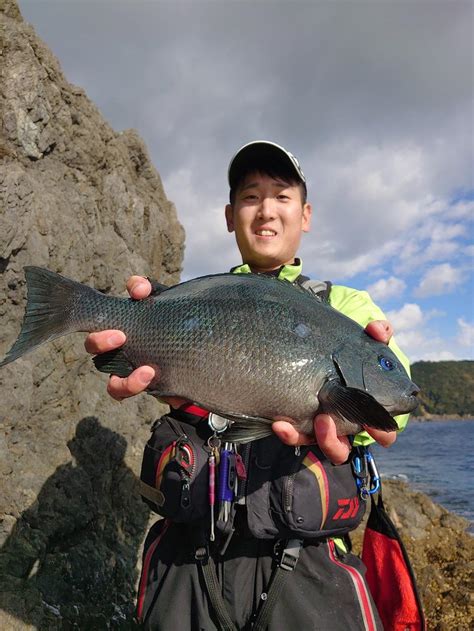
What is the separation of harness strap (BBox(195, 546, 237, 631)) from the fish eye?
157cm

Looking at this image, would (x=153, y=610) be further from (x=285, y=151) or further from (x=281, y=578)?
(x=285, y=151)

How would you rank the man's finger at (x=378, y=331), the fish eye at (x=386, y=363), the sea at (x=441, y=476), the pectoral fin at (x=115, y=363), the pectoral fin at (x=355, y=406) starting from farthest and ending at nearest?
the sea at (x=441, y=476) → the pectoral fin at (x=115, y=363) → the man's finger at (x=378, y=331) → the fish eye at (x=386, y=363) → the pectoral fin at (x=355, y=406)

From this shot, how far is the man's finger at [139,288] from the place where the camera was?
8.87ft

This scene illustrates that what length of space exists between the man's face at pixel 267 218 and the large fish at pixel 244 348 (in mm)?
992

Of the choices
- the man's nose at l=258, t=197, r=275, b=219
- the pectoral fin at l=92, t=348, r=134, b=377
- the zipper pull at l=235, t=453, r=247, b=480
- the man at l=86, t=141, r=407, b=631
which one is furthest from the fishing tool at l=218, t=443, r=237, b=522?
the man's nose at l=258, t=197, r=275, b=219

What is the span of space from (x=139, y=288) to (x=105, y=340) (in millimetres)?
372

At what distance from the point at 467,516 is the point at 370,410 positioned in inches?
589

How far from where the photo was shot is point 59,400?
195 inches

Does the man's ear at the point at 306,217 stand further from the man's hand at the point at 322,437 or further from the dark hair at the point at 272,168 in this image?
the man's hand at the point at 322,437

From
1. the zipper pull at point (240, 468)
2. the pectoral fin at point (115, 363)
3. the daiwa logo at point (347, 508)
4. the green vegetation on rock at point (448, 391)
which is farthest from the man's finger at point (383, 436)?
the green vegetation on rock at point (448, 391)

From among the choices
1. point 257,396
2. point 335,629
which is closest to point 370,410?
point 257,396

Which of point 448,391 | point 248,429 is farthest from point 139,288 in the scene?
point 448,391

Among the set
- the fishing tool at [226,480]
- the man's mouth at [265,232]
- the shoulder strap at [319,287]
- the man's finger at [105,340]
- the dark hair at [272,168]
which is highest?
the dark hair at [272,168]

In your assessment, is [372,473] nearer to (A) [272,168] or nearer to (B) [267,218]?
(B) [267,218]
